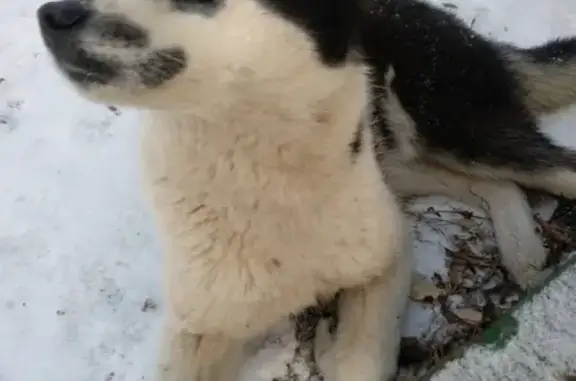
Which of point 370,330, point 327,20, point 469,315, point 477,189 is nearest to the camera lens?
point 327,20

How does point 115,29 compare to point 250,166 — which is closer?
point 115,29

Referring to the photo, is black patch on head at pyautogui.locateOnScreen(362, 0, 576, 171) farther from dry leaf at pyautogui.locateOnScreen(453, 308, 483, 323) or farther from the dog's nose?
the dog's nose

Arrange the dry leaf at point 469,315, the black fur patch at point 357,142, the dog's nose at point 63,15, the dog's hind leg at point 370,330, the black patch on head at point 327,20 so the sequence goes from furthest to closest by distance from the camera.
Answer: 1. the dry leaf at point 469,315
2. the dog's hind leg at point 370,330
3. the black fur patch at point 357,142
4. the black patch on head at point 327,20
5. the dog's nose at point 63,15

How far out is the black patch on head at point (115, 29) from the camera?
4.79ft

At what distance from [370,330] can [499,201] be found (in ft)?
2.49

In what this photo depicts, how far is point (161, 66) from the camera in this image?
1.50 metres

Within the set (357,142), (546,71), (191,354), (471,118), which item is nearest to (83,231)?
(191,354)

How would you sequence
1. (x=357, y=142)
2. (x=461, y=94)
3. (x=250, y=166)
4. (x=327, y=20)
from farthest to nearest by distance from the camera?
(x=461, y=94) < (x=357, y=142) < (x=250, y=166) < (x=327, y=20)

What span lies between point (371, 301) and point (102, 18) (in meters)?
1.09

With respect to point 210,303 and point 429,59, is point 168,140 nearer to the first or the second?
point 210,303

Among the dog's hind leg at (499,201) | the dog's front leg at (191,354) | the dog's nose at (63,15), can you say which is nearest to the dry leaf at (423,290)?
the dog's hind leg at (499,201)

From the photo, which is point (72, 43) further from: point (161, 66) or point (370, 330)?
point (370, 330)

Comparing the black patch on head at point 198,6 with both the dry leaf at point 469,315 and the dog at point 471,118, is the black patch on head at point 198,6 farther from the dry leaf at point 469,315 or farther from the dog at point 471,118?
the dry leaf at point 469,315

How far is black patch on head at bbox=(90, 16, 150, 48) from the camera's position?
1.46m
